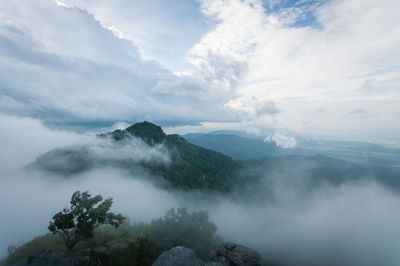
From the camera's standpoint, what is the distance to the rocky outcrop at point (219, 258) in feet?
93.0

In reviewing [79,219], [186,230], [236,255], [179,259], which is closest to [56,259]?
[79,219]

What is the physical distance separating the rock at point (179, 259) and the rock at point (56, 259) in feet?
53.7

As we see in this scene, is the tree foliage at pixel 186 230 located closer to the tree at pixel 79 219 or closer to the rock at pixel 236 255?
the tree at pixel 79 219

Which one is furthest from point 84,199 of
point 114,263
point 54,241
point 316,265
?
point 316,265

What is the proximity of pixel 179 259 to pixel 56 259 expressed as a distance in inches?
960

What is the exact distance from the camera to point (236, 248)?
30953 millimetres

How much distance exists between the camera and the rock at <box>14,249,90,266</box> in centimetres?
3288

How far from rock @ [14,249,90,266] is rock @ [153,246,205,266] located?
53.7 feet

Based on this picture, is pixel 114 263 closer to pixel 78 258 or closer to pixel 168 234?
pixel 78 258

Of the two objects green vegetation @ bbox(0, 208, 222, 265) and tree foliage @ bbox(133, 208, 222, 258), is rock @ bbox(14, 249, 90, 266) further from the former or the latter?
tree foliage @ bbox(133, 208, 222, 258)

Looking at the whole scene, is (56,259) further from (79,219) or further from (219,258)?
(219,258)

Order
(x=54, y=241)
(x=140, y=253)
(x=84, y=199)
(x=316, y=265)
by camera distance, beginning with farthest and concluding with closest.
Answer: (x=316, y=265) < (x=54, y=241) < (x=140, y=253) < (x=84, y=199)

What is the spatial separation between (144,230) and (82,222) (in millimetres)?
46486

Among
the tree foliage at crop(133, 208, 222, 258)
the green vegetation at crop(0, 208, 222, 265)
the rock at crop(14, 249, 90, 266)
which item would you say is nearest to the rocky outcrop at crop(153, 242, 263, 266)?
the green vegetation at crop(0, 208, 222, 265)
